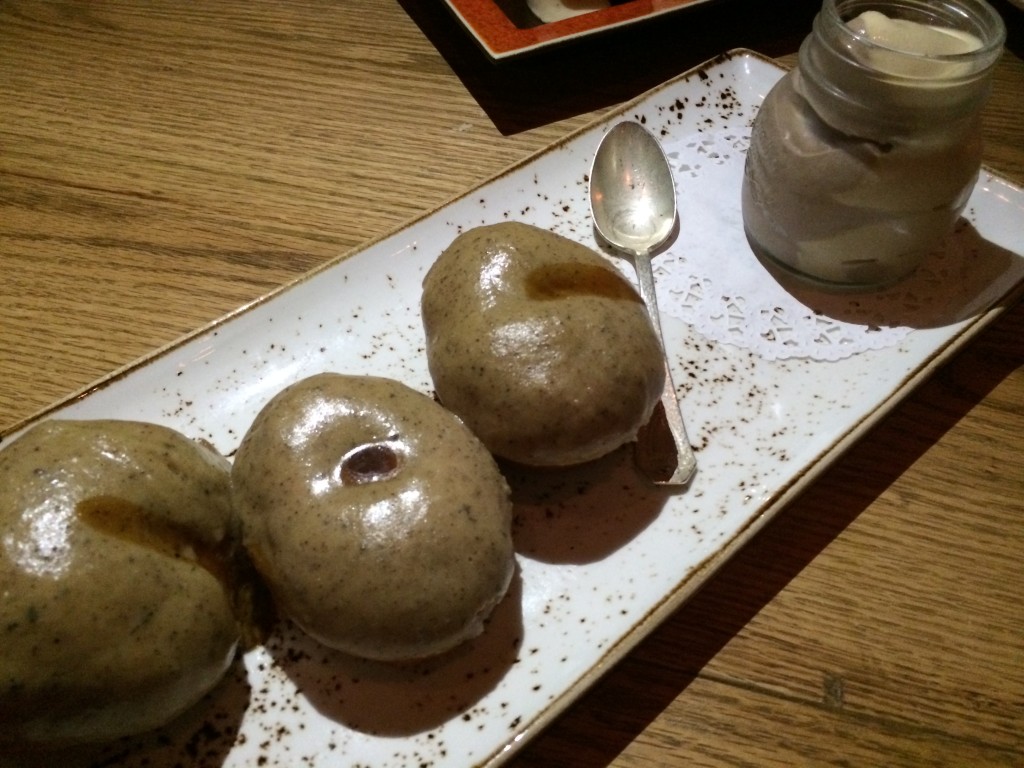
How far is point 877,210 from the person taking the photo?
1150 mm

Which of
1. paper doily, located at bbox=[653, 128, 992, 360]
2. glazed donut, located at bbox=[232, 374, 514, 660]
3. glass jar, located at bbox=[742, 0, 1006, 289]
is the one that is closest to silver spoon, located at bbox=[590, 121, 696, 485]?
paper doily, located at bbox=[653, 128, 992, 360]

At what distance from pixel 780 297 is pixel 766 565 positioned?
1.55ft

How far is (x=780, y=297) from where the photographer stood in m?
1.30

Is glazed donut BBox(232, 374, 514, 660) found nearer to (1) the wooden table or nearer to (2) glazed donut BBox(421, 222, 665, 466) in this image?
(2) glazed donut BBox(421, 222, 665, 466)

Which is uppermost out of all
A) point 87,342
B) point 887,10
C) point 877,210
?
point 887,10

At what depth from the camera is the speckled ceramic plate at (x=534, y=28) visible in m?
1.59

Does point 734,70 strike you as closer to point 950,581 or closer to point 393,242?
point 393,242

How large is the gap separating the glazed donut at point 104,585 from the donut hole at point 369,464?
0.16 metres

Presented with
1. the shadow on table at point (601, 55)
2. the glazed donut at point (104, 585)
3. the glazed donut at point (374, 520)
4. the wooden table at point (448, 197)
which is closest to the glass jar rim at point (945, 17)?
the wooden table at point (448, 197)

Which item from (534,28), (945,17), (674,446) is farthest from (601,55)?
(674,446)

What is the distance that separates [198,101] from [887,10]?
1.37 meters

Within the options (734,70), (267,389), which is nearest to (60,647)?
(267,389)

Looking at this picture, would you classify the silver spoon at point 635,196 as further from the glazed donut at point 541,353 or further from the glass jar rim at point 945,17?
the glass jar rim at point 945,17

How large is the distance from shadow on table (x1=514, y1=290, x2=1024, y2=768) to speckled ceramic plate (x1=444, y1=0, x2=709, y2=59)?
3.10ft
